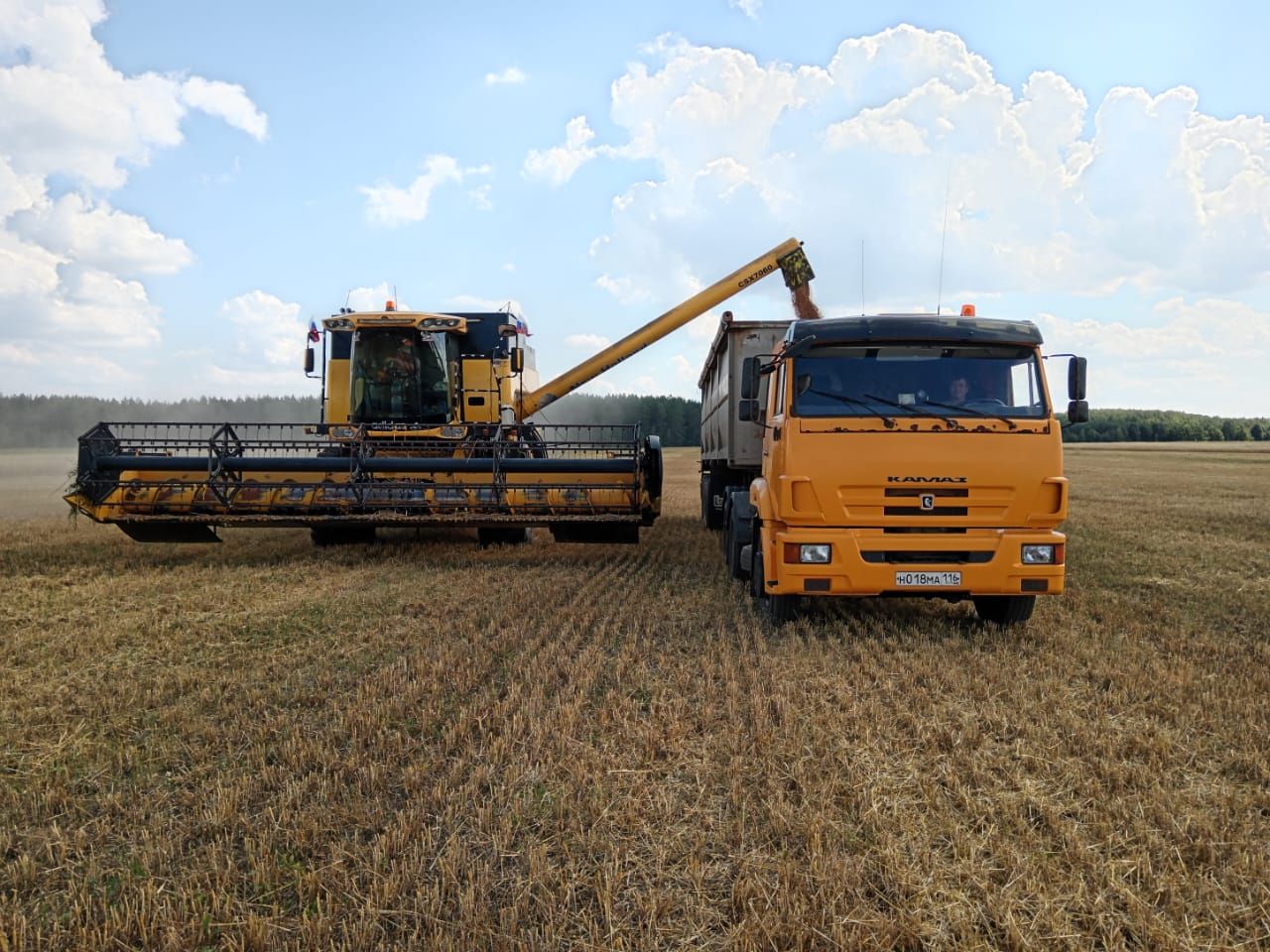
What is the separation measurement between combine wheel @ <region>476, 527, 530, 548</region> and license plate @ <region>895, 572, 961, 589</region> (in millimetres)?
5760

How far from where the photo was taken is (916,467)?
6012mm

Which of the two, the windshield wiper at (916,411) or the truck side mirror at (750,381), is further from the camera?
the truck side mirror at (750,381)

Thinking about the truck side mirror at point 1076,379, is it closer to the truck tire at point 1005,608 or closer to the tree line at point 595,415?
the truck tire at point 1005,608

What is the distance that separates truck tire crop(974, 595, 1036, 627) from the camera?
21.3 ft

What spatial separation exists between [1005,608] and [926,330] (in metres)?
2.33

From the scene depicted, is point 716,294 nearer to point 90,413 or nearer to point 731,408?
point 731,408

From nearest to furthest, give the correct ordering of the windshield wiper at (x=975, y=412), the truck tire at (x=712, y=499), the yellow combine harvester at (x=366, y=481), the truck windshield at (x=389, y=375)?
the windshield wiper at (x=975, y=412)
the yellow combine harvester at (x=366, y=481)
the truck windshield at (x=389, y=375)
the truck tire at (x=712, y=499)

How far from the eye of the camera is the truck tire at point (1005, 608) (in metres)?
6.49

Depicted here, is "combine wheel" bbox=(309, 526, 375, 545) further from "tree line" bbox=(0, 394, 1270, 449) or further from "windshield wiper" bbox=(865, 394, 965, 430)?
"tree line" bbox=(0, 394, 1270, 449)

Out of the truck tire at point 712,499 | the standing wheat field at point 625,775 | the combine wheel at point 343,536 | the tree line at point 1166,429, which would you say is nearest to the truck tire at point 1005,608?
the standing wheat field at point 625,775

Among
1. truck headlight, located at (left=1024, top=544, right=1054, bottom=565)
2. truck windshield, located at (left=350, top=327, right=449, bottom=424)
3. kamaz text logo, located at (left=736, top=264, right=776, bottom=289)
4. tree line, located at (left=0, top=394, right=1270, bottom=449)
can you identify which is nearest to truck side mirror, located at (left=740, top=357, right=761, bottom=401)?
truck headlight, located at (left=1024, top=544, right=1054, bottom=565)

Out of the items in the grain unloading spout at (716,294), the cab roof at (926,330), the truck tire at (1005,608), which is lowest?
the truck tire at (1005,608)

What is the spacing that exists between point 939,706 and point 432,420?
8571 millimetres

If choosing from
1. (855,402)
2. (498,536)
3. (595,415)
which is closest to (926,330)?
(855,402)
